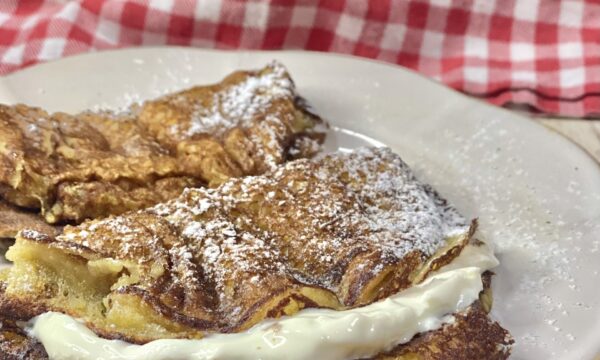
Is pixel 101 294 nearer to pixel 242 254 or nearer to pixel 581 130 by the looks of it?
pixel 242 254

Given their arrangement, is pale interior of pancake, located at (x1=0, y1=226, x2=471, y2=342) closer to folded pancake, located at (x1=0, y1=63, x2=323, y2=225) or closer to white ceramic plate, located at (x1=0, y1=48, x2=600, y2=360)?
folded pancake, located at (x1=0, y1=63, x2=323, y2=225)

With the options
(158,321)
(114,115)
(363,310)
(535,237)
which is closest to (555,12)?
(535,237)

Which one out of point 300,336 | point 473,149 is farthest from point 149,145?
point 473,149

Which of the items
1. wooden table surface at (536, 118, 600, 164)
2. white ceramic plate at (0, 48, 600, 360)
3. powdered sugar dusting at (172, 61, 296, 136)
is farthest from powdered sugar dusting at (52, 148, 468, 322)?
wooden table surface at (536, 118, 600, 164)

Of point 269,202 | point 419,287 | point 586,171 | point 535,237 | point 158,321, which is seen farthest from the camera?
point 586,171

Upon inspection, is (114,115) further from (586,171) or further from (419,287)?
(586,171)

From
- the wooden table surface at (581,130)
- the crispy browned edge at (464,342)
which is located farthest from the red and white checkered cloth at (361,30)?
the crispy browned edge at (464,342)

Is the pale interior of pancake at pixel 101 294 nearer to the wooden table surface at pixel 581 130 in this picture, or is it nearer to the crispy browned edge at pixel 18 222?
the crispy browned edge at pixel 18 222
